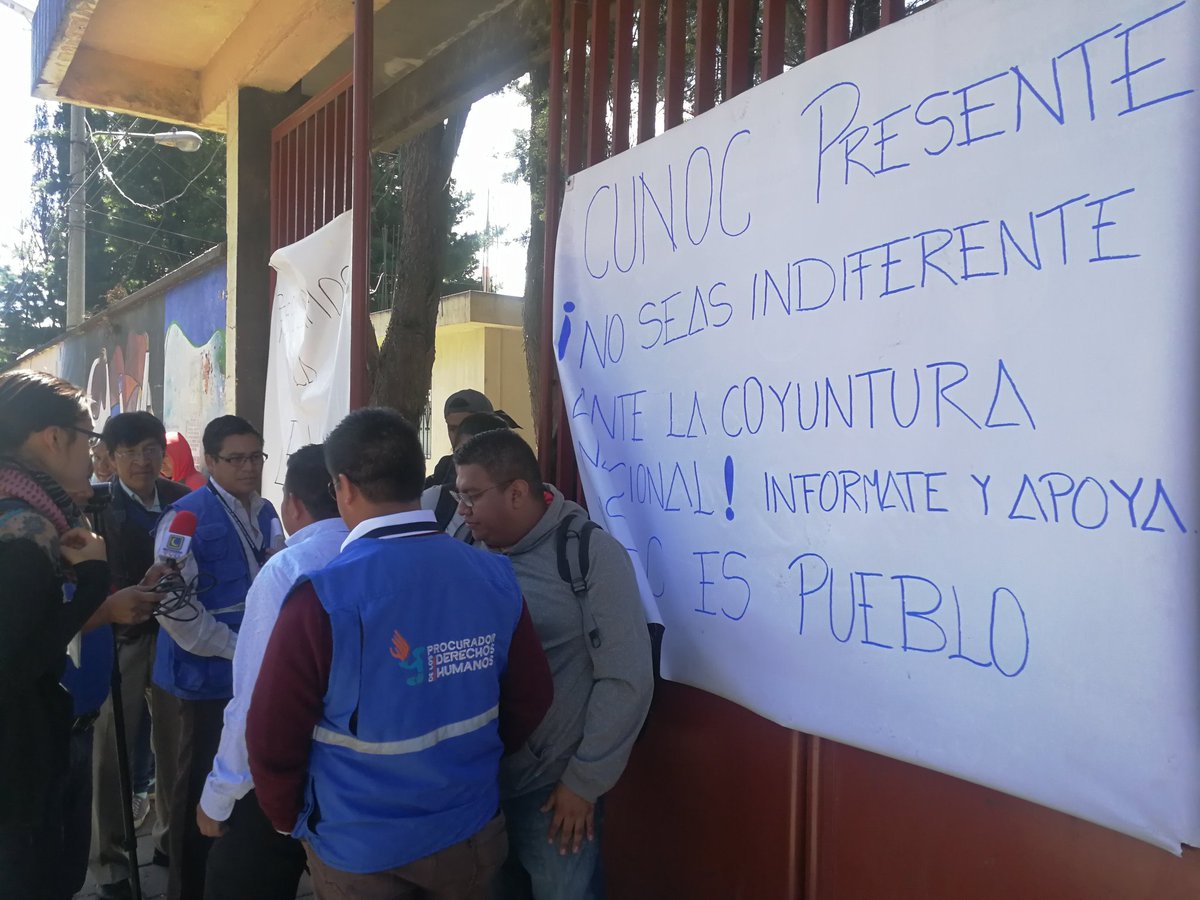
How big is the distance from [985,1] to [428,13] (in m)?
3.83

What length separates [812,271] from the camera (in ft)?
6.77

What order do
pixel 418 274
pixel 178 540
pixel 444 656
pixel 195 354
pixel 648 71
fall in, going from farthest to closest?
pixel 418 274, pixel 195 354, pixel 178 540, pixel 648 71, pixel 444 656

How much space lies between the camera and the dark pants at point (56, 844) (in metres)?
2.31

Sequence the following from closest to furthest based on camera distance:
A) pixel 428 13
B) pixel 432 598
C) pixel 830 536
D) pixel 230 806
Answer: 1. pixel 432 598
2. pixel 830 536
3. pixel 230 806
4. pixel 428 13

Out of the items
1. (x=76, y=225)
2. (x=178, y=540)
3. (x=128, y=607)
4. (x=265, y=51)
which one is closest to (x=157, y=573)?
(x=178, y=540)

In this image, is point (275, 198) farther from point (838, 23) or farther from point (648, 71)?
point (838, 23)

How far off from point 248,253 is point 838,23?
394cm

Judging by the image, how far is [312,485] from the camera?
8.34ft

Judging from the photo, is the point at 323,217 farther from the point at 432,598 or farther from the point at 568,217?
the point at 432,598

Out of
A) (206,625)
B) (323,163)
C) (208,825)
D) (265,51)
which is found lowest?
(208,825)

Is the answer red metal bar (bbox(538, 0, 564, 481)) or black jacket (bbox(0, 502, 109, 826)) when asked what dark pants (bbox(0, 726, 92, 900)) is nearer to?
black jacket (bbox(0, 502, 109, 826))

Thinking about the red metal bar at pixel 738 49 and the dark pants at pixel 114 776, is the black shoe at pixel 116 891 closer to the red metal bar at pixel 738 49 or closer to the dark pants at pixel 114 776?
the dark pants at pixel 114 776

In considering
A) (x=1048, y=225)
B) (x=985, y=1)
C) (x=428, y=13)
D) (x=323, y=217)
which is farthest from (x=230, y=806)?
(x=428, y=13)

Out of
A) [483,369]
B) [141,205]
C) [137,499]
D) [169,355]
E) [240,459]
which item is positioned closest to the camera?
[240,459]
